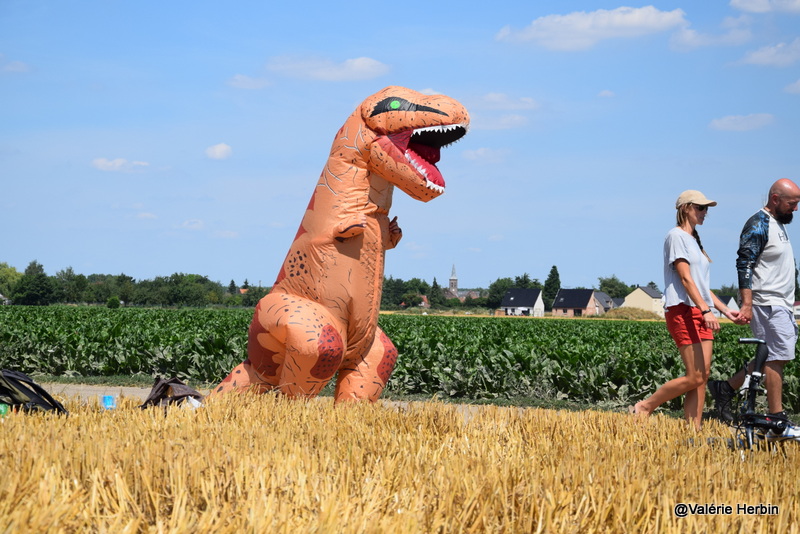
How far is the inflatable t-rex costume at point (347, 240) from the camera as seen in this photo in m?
5.25

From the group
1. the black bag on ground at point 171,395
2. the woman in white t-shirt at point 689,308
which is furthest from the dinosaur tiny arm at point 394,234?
the woman in white t-shirt at point 689,308

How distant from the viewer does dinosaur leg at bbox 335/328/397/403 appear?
18.3 ft

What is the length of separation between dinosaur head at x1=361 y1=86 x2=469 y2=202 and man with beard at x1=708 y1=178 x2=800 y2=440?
2.71 meters

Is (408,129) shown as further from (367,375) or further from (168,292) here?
(168,292)

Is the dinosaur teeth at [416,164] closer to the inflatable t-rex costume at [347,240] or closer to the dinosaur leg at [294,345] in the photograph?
the inflatable t-rex costume at [347,240]

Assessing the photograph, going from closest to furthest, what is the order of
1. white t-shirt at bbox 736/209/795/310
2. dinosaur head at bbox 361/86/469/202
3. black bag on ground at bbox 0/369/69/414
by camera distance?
black bag on ground at bbox 0/369/69/414 < dinosaur head at bbox 361/86/469/202 < white t-shirt at bbox 736/209/795/310

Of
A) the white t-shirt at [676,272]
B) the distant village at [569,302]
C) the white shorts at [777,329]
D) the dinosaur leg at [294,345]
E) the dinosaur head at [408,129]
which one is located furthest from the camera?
the distant village at [569,302]

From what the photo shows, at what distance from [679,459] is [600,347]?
35.4ft

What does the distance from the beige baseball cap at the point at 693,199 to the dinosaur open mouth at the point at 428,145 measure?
6.84 feet

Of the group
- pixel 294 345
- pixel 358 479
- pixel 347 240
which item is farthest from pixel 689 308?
pixel 358 479

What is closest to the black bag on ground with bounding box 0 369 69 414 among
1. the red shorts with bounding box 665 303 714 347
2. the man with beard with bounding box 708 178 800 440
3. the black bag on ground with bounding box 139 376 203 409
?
the black bag on ground with bounding box 139 376 203 409

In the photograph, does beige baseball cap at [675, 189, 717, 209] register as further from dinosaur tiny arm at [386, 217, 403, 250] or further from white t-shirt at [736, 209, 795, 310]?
dinosaur tiny arm at [386, 217, 403, 250]

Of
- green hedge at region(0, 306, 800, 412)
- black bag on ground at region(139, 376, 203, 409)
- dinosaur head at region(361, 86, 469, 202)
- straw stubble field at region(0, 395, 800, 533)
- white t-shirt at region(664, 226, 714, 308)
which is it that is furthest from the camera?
green hedge at region(0, 306, 800, 412)

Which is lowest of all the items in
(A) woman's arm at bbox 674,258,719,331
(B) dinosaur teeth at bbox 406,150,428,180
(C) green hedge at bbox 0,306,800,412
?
(C) green hedge at bbox 0,306,800,412
